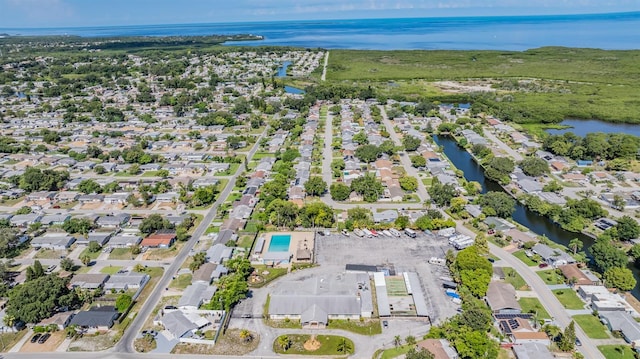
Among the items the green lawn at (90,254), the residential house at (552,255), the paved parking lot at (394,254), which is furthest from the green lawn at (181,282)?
the residential house at (552,255)

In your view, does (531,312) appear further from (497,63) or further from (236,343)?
(497,63)

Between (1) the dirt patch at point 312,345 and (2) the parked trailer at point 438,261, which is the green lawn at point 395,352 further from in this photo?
(2) the parked trailer at point 438,261

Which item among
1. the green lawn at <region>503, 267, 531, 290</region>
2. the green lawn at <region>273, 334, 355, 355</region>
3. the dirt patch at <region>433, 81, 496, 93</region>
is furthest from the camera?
the dirt patch at <region>433, 81, 496, 93</region>

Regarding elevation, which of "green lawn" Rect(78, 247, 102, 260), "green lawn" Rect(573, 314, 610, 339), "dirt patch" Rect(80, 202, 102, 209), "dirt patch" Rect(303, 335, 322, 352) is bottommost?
"green lawn" Rect(78, 247, 102, 260)

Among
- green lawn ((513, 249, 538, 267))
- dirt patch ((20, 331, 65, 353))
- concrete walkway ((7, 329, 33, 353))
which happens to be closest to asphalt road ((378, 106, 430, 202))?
green lawn ((513, 249, 538, 267))

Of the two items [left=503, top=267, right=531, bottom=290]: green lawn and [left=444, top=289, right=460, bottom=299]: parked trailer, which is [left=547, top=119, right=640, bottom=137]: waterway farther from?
[left=444, top=289, right=460, bottom=299]: parked trailer

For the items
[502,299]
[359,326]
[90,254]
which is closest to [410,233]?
[502,299]
